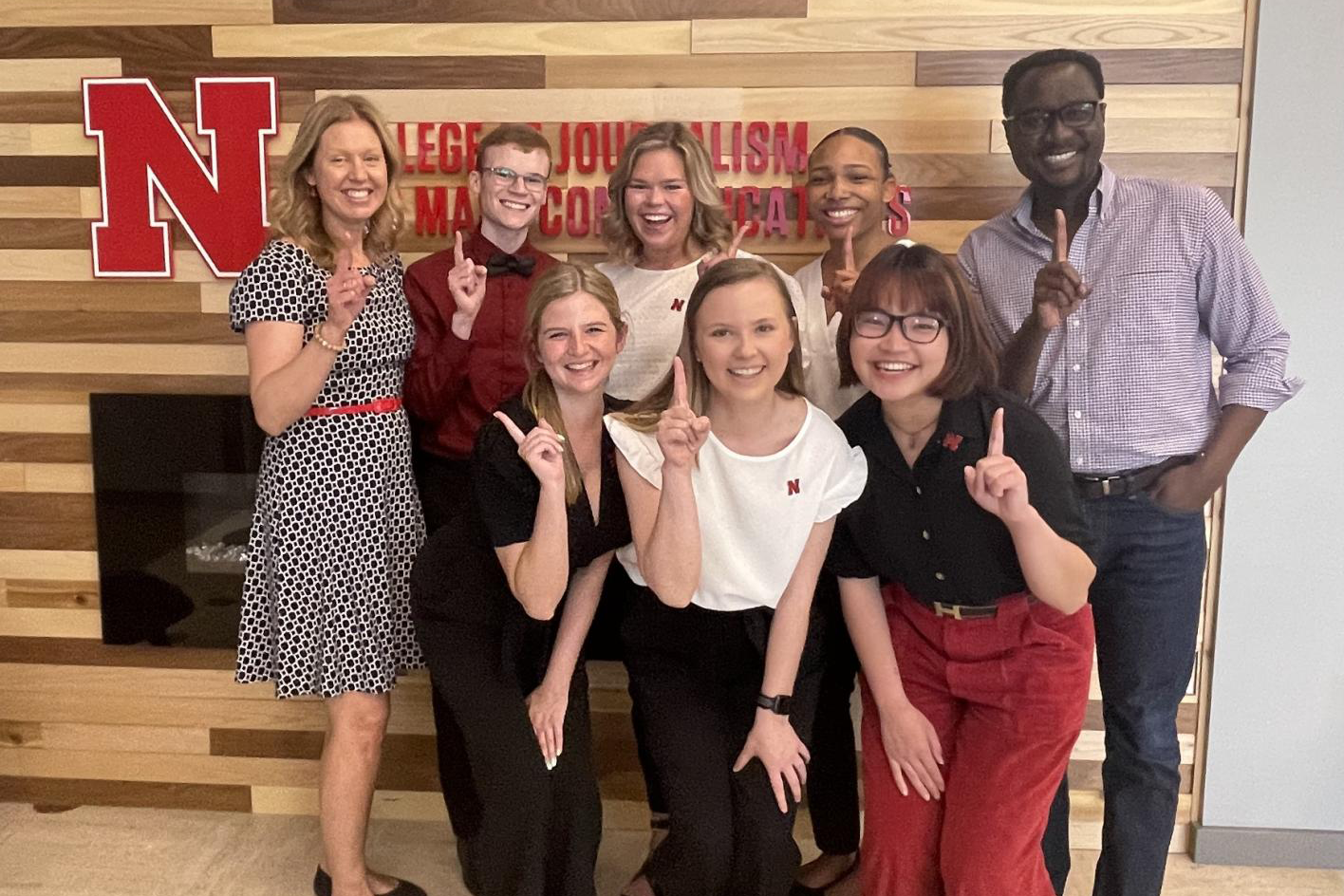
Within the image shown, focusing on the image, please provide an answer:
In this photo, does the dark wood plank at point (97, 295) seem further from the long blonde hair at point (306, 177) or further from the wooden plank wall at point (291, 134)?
the long blonde hair at point (306, 177)

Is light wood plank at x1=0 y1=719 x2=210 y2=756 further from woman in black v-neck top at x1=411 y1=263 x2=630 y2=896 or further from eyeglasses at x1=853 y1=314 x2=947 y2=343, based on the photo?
eyeglasses at x1=853 y1=314 x2=947 y2=343

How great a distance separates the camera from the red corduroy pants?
1882mm

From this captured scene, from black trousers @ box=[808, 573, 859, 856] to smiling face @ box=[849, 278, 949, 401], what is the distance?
43 centimetres

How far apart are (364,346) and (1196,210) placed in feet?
5.35

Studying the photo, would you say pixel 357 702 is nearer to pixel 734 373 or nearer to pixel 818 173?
pixel 734 373

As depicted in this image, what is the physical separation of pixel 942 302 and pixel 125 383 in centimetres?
203

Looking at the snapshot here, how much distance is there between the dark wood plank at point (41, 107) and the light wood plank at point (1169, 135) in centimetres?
220

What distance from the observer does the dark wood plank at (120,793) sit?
2961 mm

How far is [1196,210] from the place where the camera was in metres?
2.12

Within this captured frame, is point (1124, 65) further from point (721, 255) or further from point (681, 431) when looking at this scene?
point (681, 431)

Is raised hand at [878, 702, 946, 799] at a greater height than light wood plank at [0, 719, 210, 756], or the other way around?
raised hand at [878, 702, 946, 799]

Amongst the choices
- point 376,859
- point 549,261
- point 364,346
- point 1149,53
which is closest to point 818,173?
point 549,261

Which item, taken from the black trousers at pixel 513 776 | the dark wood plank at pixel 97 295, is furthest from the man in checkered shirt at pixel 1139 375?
the dark wood plank at pixel 97 295

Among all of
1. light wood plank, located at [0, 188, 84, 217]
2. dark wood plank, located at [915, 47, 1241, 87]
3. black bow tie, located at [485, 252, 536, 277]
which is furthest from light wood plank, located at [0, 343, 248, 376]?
dark wood plank, located at [915, 47, 1241, 87]
